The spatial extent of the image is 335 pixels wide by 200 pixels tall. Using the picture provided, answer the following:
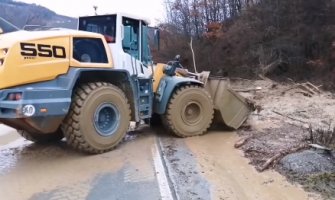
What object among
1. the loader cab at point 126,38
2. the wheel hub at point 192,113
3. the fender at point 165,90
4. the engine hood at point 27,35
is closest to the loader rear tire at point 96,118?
the loader cab at point 126,38

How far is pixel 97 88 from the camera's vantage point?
24.6 ft

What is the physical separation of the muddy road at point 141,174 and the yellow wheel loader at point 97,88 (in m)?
0.45

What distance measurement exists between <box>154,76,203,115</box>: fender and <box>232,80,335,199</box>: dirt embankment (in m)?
1.69

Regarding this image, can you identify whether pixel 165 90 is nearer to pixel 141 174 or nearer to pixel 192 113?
pixel 192 113

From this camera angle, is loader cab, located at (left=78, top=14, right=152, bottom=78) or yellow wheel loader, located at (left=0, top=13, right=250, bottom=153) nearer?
yellow wheel loader, located at (left=0, top=13, right=250, bottom=153)

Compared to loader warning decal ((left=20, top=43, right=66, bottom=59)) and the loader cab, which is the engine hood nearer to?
loader warning decal ((left=20, top=43, right=66, bottom=59))

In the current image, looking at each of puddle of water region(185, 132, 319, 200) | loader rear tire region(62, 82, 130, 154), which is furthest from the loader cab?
puddle of water region(185, 132, 319, 200)

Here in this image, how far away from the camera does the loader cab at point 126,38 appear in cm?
817

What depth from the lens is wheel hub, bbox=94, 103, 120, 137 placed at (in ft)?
24.8

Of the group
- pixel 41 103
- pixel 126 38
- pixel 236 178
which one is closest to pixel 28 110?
pixel 41 103

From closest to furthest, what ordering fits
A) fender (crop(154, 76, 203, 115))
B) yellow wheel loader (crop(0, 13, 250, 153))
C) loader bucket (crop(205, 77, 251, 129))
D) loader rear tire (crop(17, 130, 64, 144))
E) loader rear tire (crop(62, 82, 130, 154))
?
yellow wheel loader (crop(0, 13, 250, 153)), loader rear tire (crop(62, 82, 130, 154)), loader rear tire (crop(17, 130, 64, 144)), fender (crop(154, 76, 203, 115)), loader bucket (crop(205, 77, 251, 129))

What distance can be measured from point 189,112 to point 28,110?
3.82 metres

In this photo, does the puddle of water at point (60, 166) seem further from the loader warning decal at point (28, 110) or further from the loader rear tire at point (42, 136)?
the loader warning decal at point (28, 110)

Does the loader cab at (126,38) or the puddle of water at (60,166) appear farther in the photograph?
the loader cab at (126,38)
